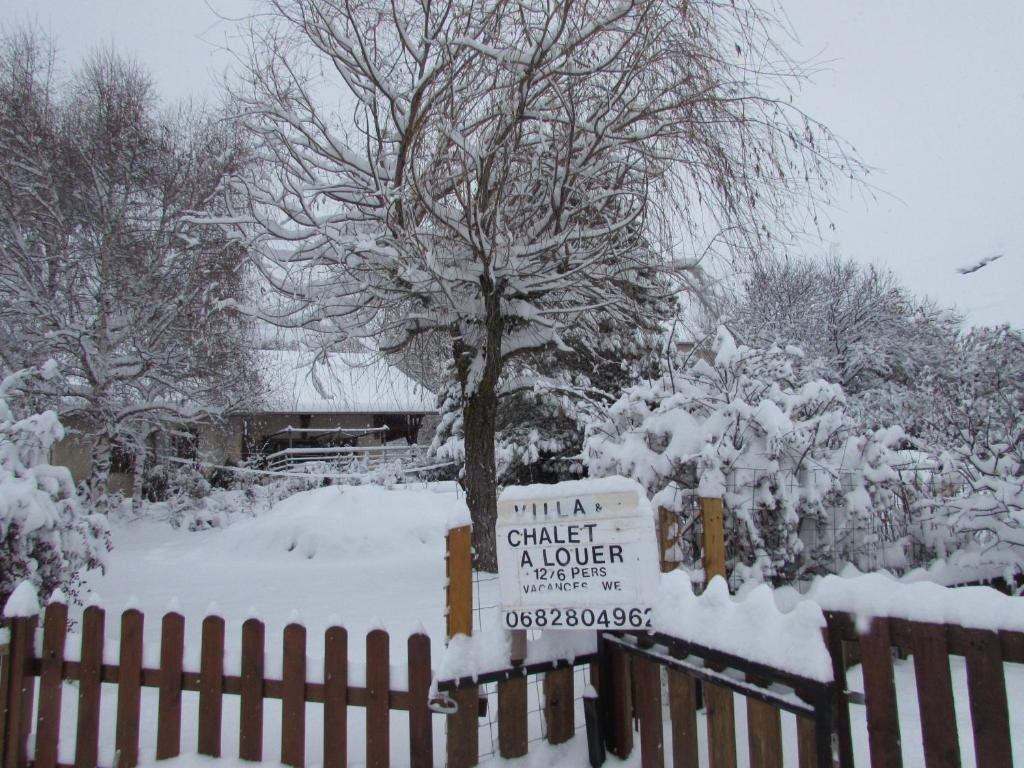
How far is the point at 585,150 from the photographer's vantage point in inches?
225

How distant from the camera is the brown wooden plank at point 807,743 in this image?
2013 mm

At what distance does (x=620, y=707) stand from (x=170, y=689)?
2111mm

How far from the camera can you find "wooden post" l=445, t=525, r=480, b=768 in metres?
2.88

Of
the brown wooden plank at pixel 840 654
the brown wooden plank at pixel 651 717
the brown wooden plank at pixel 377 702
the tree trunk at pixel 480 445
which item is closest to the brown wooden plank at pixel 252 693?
the brown wooden plank at pixel 377 702

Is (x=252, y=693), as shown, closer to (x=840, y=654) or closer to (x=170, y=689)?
(x=170, y=689)

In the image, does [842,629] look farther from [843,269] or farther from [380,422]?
[843,269]

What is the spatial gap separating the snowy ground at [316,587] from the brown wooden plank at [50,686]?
0.09m

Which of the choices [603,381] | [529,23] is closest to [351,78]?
[529,23]

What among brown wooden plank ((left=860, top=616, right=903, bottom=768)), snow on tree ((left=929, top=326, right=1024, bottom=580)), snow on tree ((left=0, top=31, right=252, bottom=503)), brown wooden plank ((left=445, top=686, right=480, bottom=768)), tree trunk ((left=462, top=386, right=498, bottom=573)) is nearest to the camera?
brown wooden plank ((left=860, top=616, right=903, bottom=768))

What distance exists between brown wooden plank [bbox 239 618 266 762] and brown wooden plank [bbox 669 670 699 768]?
1.83 m

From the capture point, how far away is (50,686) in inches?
126

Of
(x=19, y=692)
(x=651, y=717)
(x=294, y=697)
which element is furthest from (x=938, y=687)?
(x=19, y=692)

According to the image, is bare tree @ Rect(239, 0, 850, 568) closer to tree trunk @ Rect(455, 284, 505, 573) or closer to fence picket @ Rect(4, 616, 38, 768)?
tree trunk @ Rect(455, 284, 505, 573)

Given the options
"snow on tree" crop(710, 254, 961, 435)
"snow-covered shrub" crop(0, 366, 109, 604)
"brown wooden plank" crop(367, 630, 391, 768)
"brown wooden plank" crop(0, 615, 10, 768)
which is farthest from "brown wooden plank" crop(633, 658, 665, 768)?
"snow on tree" crop(710, 254, 961, 435)
